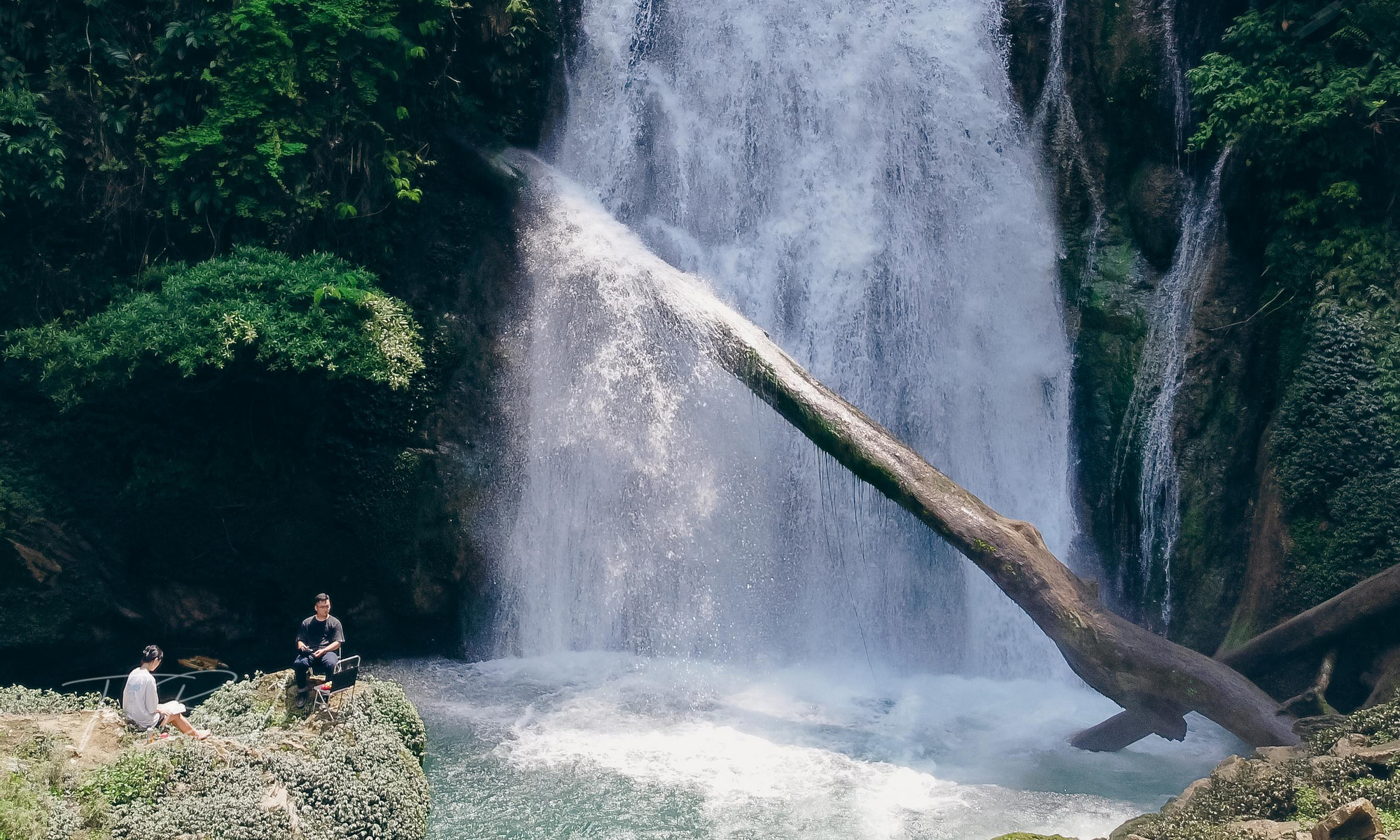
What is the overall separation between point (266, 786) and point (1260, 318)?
12291 millimetres

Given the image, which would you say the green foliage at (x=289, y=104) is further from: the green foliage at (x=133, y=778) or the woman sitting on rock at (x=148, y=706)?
the green foliage at (x=133, y=778)

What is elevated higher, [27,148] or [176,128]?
[176,128]

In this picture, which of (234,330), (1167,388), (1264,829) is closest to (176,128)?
(234,330)

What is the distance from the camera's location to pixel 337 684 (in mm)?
9562

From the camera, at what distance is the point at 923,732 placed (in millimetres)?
12055

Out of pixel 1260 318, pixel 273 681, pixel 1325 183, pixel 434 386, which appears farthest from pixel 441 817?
pixel 1325 183

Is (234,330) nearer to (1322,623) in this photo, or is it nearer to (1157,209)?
(1157,209)

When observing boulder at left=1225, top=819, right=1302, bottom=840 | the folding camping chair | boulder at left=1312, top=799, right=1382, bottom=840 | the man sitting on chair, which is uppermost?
the man sitting on chair

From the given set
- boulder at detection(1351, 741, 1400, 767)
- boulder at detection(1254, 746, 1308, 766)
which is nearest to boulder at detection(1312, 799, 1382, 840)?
boulder at detection(1351, 741, 1400, 767)

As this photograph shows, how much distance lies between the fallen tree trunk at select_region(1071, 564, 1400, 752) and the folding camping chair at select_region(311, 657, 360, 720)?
7960mm

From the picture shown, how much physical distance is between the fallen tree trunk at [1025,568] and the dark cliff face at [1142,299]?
3.04 meters

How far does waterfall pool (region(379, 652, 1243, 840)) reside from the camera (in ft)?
32.7

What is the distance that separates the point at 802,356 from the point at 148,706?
9.35m

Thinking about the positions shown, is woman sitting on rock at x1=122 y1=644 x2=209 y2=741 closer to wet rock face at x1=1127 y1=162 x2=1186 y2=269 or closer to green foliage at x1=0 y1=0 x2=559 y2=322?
green foliage at x1=0 y1=0 x2=559 y2=322
